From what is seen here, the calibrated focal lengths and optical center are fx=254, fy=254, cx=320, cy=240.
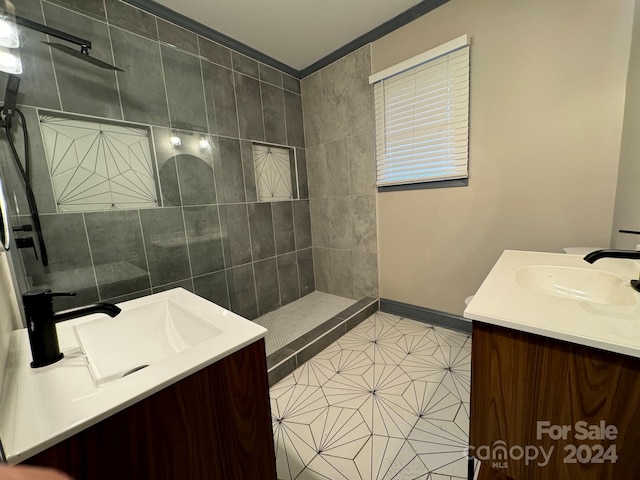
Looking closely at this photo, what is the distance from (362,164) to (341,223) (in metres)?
0.64

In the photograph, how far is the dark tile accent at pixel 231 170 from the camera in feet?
7.17

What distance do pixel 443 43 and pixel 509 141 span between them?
0.85 m

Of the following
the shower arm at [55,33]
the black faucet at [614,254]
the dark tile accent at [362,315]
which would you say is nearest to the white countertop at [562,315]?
the black faucet at [614,254]

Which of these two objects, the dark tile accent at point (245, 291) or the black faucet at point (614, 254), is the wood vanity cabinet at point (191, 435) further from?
the dark tile accent at point (245, 291)

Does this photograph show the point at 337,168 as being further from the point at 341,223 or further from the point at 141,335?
the point at 141,335

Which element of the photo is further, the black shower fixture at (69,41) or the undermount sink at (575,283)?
the black shower fixture at (69,41)

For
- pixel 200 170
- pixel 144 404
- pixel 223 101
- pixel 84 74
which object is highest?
pixel 223 101

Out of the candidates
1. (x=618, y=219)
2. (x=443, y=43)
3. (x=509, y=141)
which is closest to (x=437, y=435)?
(x=618, y=219)

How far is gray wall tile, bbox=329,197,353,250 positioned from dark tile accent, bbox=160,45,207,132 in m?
1.41

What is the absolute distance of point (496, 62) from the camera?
1657 mm

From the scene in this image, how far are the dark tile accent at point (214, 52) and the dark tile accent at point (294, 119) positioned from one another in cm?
64

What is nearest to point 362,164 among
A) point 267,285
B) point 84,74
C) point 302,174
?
point 302,174

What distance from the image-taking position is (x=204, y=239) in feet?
6.07

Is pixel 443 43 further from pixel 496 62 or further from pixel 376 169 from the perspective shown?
pixel 376 169
